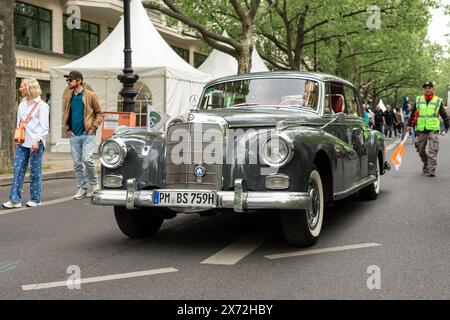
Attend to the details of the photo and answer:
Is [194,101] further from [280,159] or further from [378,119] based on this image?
[378,119]

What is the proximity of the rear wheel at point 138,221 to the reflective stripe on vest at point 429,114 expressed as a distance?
743 cm

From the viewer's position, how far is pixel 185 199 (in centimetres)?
499

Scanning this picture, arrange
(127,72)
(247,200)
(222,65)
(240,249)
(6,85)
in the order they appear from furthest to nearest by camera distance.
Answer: (222,65) < (127,72) < (6,85) < (240,249) < (247,200)

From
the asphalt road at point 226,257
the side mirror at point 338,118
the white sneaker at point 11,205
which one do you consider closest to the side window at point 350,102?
the side mirror at point 338,118

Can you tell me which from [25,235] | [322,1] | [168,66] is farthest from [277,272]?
[322,1]

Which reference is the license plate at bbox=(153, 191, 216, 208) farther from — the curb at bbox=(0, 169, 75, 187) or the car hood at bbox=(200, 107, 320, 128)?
the curb at bbox=(0, 169, 75, 187)

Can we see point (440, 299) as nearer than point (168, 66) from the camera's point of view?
Yes

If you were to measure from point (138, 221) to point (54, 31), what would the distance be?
21.3 metres

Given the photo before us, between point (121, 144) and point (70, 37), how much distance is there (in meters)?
22.4

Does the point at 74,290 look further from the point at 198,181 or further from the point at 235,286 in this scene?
the point at 198,181

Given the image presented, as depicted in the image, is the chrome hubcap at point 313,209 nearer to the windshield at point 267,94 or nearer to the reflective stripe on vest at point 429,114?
the windshield at point 267,94

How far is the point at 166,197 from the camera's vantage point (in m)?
5.05

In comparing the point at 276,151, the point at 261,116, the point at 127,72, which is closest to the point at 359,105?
the point at 261,116

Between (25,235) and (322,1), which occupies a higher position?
(322,1)
